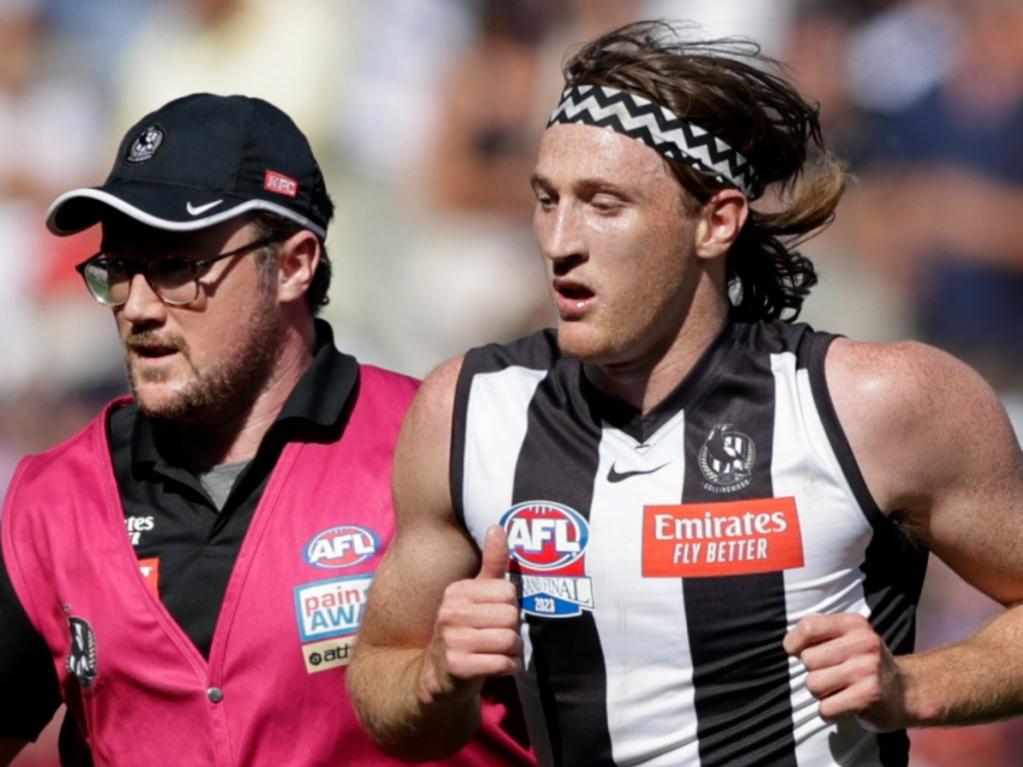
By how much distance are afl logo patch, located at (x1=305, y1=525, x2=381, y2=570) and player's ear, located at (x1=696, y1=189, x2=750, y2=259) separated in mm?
850

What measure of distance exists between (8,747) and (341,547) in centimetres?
85

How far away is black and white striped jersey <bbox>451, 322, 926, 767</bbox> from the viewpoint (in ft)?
9.55

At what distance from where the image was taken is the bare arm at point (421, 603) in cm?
290

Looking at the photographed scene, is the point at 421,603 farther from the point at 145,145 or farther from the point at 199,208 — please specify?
the point at 145,145

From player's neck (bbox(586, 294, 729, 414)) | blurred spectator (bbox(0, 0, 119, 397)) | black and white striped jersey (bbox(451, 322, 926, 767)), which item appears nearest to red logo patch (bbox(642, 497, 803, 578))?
black and white striped jersey (bbox(451, 322, 926, 767))

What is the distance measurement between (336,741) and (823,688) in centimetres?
105

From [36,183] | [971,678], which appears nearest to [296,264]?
[971,678]

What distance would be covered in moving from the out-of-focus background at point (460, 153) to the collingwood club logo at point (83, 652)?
2.56 m

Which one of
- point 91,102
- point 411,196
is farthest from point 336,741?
point 91,102

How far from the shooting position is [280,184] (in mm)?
3518

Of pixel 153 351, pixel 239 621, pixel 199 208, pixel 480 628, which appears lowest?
pixel 239 621

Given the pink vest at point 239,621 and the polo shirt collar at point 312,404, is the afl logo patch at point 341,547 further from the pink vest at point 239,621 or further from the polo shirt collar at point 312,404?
the polo shirt collar at point 312,404

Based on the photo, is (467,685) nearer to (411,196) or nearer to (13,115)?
(411,196)

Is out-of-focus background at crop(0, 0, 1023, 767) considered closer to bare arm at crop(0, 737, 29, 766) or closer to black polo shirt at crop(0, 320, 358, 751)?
bare arm at crop(0, 737, 29, 766)
